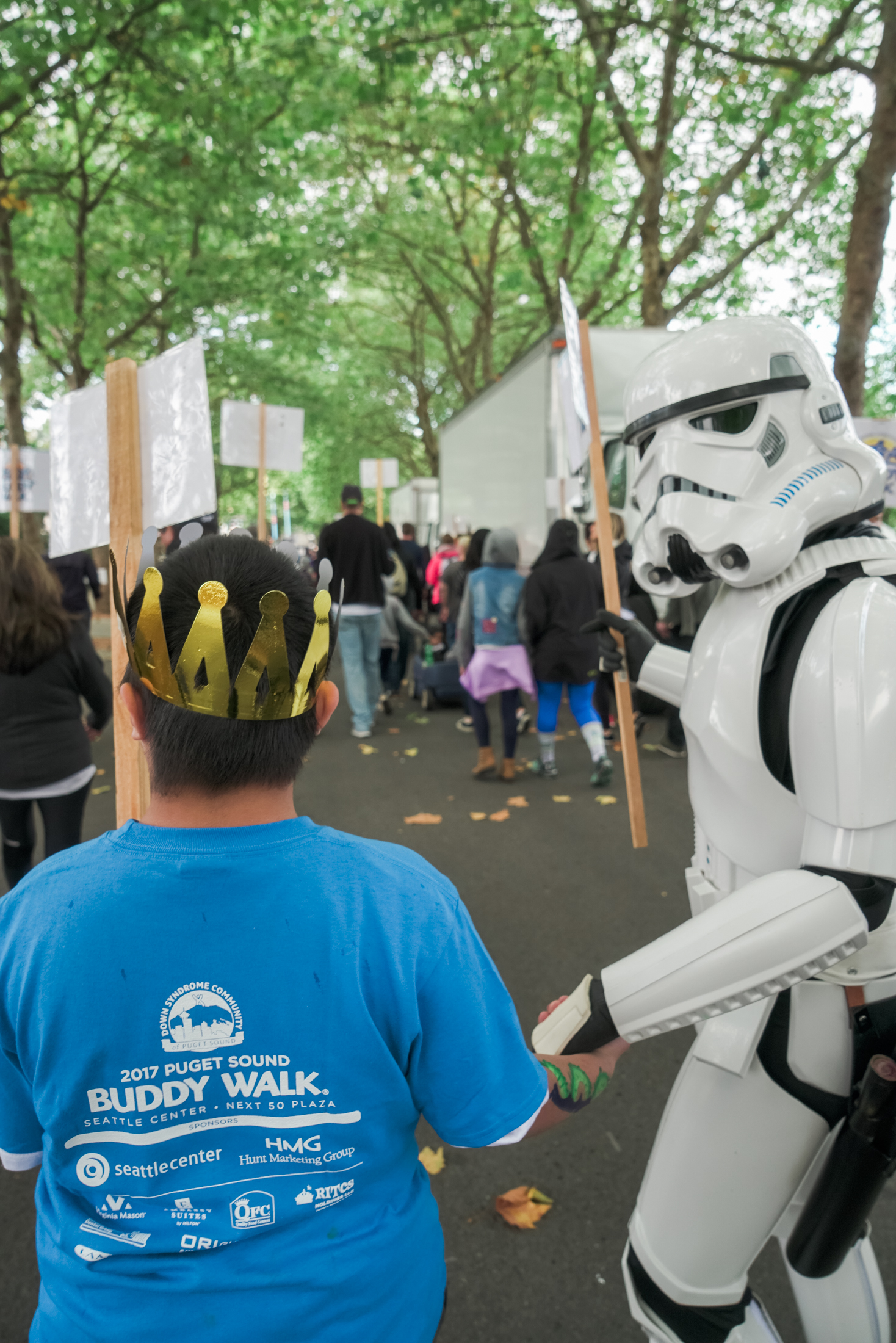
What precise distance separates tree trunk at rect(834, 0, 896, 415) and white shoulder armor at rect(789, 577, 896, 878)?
197 inches

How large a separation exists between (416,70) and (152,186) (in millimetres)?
3791

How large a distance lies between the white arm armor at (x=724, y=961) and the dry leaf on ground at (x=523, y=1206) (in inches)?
52.4

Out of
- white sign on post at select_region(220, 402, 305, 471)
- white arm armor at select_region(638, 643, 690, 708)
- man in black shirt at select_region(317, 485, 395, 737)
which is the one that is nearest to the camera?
white arm armor at select_region(638, 643, 690, 708)

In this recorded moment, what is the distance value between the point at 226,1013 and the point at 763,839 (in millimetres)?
1027

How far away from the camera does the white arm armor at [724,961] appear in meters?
1.26

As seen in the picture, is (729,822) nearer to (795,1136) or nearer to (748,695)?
(748,695)

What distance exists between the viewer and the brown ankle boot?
6.60m

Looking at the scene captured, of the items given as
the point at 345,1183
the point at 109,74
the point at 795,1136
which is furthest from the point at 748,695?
the point at 109,74

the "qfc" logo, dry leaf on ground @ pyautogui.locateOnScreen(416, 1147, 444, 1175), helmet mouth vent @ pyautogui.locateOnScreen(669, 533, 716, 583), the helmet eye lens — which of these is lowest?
dry leaf on ground @ pyautogui.locateOnScreen(416, 1147, 444, 1175)

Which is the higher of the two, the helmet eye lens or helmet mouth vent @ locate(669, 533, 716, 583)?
the helmet eye lens

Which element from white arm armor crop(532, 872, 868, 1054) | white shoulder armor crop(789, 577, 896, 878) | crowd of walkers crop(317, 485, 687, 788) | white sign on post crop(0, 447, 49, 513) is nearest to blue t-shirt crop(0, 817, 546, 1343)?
white arm armor crop(532, 872, 868, 1054)

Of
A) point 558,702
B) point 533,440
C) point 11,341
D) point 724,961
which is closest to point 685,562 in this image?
point 724,961

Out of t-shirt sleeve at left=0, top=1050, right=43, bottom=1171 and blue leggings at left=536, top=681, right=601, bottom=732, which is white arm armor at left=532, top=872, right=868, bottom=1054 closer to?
t-shirt sleeve at left=0, top=1050, right=43, bottom=1171

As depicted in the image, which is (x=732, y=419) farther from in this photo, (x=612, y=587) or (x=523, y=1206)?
(x=523, y=1206)
